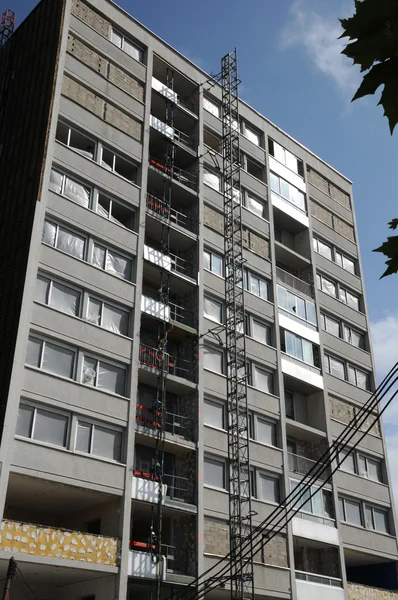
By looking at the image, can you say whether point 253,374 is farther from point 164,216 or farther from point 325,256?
point 325,256

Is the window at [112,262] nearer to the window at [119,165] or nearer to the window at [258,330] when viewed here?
the window at [119,165]

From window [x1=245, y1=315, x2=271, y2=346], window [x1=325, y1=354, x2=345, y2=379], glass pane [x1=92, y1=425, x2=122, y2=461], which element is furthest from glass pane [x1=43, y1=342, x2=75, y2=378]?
window [x1=325, y1=354, x2=345, y2=379]

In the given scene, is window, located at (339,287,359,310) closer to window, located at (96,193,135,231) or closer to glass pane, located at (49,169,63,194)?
window, located at (96,193,135,231)

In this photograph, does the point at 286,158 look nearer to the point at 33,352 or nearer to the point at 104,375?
the point at 104,375

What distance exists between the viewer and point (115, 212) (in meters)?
36.2

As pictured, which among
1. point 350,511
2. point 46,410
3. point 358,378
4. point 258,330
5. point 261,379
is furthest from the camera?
point 358,378

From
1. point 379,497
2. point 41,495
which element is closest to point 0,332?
point 41,495

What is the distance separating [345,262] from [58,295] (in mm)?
25959

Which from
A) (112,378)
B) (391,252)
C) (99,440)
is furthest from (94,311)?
(391,252)

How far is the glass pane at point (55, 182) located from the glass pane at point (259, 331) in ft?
44.0

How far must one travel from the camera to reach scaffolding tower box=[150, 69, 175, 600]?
30656 mm

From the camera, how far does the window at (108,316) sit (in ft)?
106

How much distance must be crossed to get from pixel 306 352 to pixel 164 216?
12.2 meters

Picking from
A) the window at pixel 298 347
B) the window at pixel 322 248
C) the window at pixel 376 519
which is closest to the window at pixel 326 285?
the window at pixel 322 248
